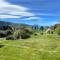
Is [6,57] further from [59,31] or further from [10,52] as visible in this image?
[59,31]

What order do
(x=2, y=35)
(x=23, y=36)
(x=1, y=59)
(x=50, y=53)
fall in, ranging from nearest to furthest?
1. (x=1, y=59)
2. (x=50, y=53)
3. (x=23, y=36)
4. (x=2, y=35)

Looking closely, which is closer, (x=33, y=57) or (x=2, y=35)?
(x=33, y=57)

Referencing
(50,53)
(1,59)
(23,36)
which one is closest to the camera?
(1,59)

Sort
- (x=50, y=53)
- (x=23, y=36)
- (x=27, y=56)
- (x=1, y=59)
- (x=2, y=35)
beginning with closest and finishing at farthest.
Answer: (x=1, y=59) → (x=27, y=56) → (x=50, y=53) → (x=23, y=36) → (x=2, y=35)

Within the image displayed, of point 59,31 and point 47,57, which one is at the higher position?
point 59,31

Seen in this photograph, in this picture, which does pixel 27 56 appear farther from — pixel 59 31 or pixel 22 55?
pixel 59 31

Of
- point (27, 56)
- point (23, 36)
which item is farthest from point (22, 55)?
point (23, 36)

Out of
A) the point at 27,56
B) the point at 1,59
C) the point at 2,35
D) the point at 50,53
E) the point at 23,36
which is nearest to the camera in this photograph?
the point at 1,59

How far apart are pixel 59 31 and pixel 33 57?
29.2 meters

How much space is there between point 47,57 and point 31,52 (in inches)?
141

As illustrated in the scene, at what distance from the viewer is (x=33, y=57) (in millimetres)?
23406

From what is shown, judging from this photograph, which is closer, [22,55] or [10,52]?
[22,55]

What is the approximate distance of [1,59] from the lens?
73.8ft

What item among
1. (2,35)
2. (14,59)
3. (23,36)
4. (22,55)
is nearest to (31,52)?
(22,55)
